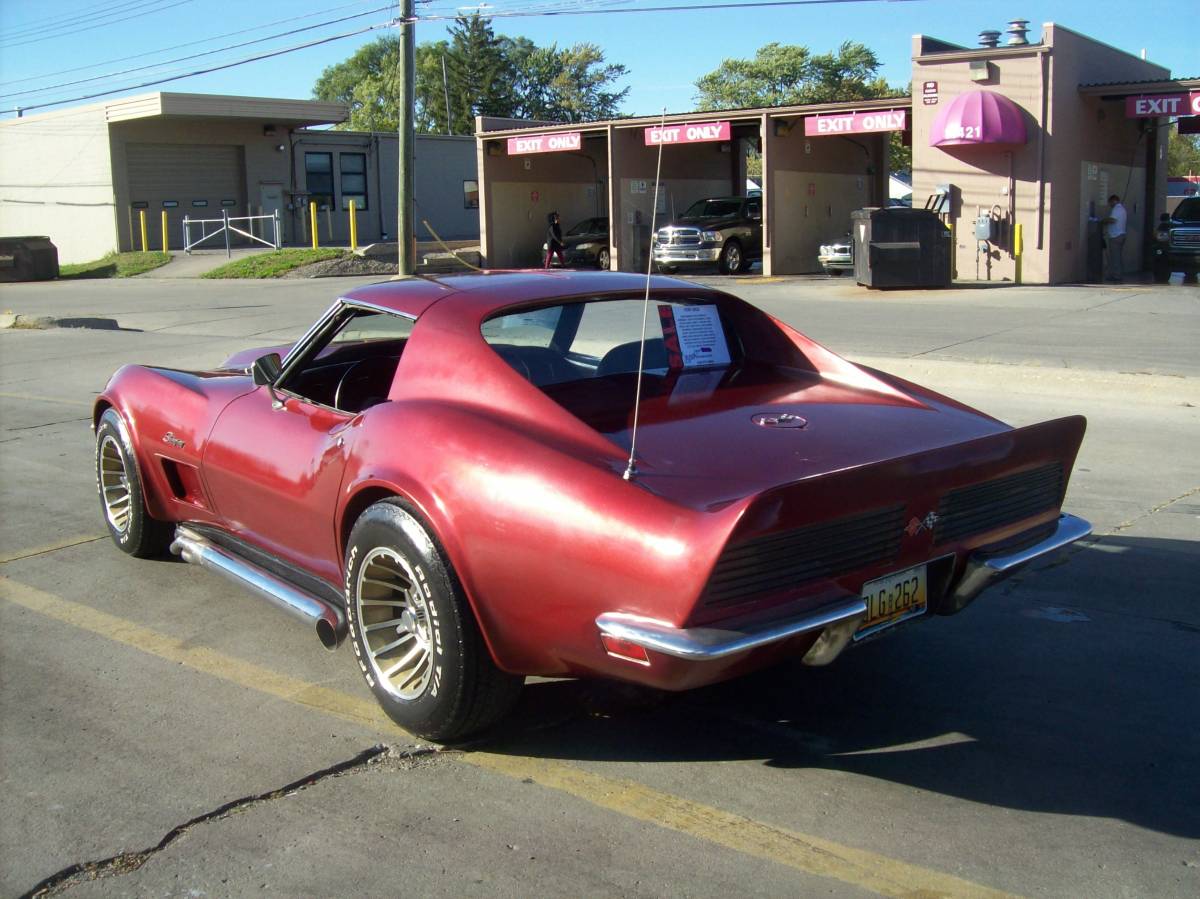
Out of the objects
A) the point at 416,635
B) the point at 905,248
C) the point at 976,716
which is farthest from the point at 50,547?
the point at 905,248

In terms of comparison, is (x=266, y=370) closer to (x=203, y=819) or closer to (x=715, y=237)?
(x=203, y=819)

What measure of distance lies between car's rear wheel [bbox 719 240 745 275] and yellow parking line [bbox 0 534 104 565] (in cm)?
2398

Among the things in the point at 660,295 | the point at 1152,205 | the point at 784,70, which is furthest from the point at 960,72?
the point at 784,70

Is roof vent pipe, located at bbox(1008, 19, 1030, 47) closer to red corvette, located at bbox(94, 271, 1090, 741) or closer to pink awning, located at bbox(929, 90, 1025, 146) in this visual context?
pink awning, located at bbox(929, 90, 1025, 146)

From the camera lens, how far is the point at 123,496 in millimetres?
5965

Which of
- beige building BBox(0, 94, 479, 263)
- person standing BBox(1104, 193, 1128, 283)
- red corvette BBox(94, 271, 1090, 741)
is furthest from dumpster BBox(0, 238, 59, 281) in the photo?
red corvette BBox(94, 271, 1090, 741)

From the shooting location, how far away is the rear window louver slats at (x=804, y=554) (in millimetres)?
3195

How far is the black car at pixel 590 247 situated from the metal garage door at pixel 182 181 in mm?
15095

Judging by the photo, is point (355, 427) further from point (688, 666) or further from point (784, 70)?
point (784, 70)

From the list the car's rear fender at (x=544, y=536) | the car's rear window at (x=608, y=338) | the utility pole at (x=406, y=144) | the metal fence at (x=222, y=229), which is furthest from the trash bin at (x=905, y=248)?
the metal fence at (x=222, y=229)

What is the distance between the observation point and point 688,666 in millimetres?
3211

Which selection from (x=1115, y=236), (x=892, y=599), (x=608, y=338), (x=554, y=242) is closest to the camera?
(x=892, y=599)

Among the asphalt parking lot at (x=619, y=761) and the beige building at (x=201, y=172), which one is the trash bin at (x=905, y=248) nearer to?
the asphalt parking lot at (x=619, y=761)

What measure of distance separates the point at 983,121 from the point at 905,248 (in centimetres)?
310
